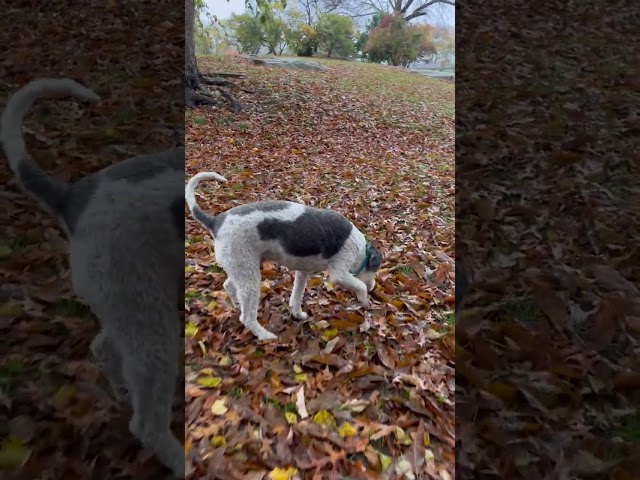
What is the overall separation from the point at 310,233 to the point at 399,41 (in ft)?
33.0

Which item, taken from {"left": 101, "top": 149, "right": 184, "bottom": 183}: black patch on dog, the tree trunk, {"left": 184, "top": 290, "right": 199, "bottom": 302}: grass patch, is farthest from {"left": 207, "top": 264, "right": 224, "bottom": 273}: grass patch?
the tree trunk

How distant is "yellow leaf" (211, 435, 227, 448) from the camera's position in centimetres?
166

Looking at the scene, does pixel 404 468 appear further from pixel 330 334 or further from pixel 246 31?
pixel 246 31

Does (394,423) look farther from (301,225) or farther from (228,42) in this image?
(228,42)

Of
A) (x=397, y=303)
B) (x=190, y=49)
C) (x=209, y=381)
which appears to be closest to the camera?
(x=209, y=381)

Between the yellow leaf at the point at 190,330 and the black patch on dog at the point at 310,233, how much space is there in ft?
2.57

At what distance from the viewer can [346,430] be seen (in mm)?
1747

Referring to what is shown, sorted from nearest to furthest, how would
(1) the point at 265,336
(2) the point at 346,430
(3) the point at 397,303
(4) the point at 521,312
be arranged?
(2) the point at 346,430
(4) the point at 521,312
(1) the point at 265,336
(3) the point at 397,303

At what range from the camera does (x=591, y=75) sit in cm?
437

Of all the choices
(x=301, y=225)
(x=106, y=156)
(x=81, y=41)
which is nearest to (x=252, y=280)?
(x=301, y=225)

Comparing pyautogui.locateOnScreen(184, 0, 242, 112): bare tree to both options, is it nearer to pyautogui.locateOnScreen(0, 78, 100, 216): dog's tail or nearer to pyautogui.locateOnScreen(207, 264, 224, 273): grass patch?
pyautogui.locateOnScreen(207, 264, 224, 273): grass patch

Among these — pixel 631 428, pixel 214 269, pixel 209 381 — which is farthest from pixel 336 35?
pixel 631 428

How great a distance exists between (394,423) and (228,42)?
10.4m

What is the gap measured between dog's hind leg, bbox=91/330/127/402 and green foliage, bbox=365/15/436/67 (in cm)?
1013
